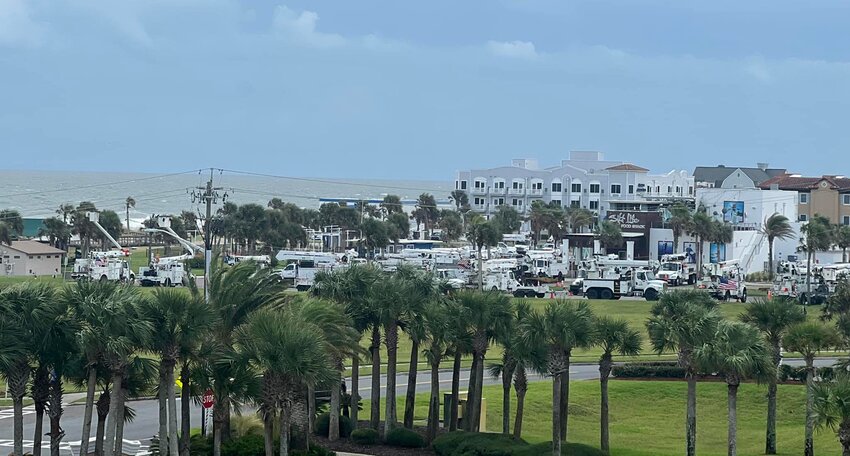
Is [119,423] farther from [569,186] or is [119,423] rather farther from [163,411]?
[569,186]

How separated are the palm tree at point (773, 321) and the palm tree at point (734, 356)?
361cm

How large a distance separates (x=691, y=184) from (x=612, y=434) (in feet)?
476

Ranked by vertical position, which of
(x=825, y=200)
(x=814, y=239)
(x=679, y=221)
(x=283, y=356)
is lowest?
(x=283, y=356)

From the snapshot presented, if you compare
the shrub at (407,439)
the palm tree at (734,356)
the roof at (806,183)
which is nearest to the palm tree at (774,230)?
the roof at (806,183)

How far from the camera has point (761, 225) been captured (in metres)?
141

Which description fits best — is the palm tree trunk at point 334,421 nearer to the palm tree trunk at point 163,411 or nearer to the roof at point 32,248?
the palm tree trunk at point 163,411

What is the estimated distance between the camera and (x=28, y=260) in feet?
410

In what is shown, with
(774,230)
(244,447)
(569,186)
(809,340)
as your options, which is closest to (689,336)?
(809,340)

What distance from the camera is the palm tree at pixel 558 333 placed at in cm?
3988

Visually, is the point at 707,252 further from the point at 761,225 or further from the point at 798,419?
the point at 798,419

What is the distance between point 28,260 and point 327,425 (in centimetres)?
8537

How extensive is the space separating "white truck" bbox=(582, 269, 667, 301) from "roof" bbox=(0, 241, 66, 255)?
55.3 meters

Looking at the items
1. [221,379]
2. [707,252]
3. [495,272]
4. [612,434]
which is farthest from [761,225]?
[221,379]

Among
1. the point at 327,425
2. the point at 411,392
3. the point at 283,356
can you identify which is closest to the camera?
the point at 283,356
